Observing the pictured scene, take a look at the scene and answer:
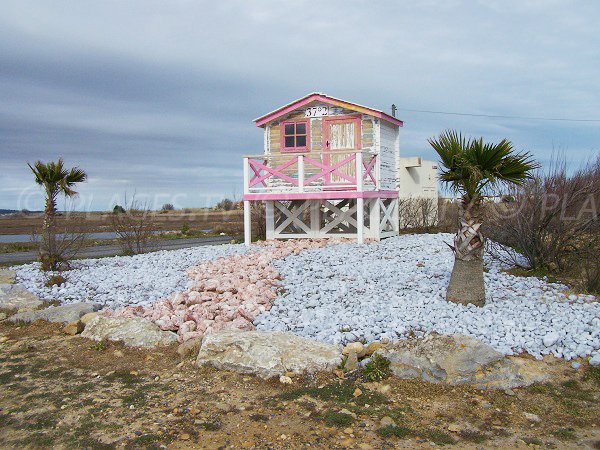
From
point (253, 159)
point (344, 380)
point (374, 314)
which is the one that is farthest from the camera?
point (253, 159)

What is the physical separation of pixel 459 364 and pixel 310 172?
1174cm

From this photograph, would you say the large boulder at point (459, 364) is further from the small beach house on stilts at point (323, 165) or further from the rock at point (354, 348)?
the small beach house on stilts at point (323, 165)

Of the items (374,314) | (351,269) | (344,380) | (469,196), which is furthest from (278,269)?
(344,380)

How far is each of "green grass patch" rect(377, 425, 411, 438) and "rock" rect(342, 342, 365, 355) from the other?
5.36 ft

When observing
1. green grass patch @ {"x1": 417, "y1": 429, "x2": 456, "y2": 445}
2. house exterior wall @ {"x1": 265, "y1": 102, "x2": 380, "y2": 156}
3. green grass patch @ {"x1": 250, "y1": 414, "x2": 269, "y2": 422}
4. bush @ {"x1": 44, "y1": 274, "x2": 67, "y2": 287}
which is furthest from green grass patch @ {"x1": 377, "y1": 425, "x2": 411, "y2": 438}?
house exterior wall @ {"x1": 265, "y1": 102, "x2": 380, "y2": 156}

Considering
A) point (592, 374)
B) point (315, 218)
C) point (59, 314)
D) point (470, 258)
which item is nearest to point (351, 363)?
point (592, 374)

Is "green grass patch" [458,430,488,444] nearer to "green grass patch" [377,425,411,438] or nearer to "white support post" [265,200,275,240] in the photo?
"green grass patch" [377,425,411,438]

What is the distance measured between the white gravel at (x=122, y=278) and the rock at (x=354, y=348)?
4159 mm

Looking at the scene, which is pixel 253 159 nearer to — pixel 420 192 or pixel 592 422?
pixel 420 192

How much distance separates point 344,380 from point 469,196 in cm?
349

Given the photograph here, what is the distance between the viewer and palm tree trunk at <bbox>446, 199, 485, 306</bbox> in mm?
7766

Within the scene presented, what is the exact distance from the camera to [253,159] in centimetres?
1638

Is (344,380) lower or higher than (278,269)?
lower

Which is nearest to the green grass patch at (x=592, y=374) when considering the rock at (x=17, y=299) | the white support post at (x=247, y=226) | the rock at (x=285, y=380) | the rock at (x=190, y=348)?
the rock at (x=285, y=380)
